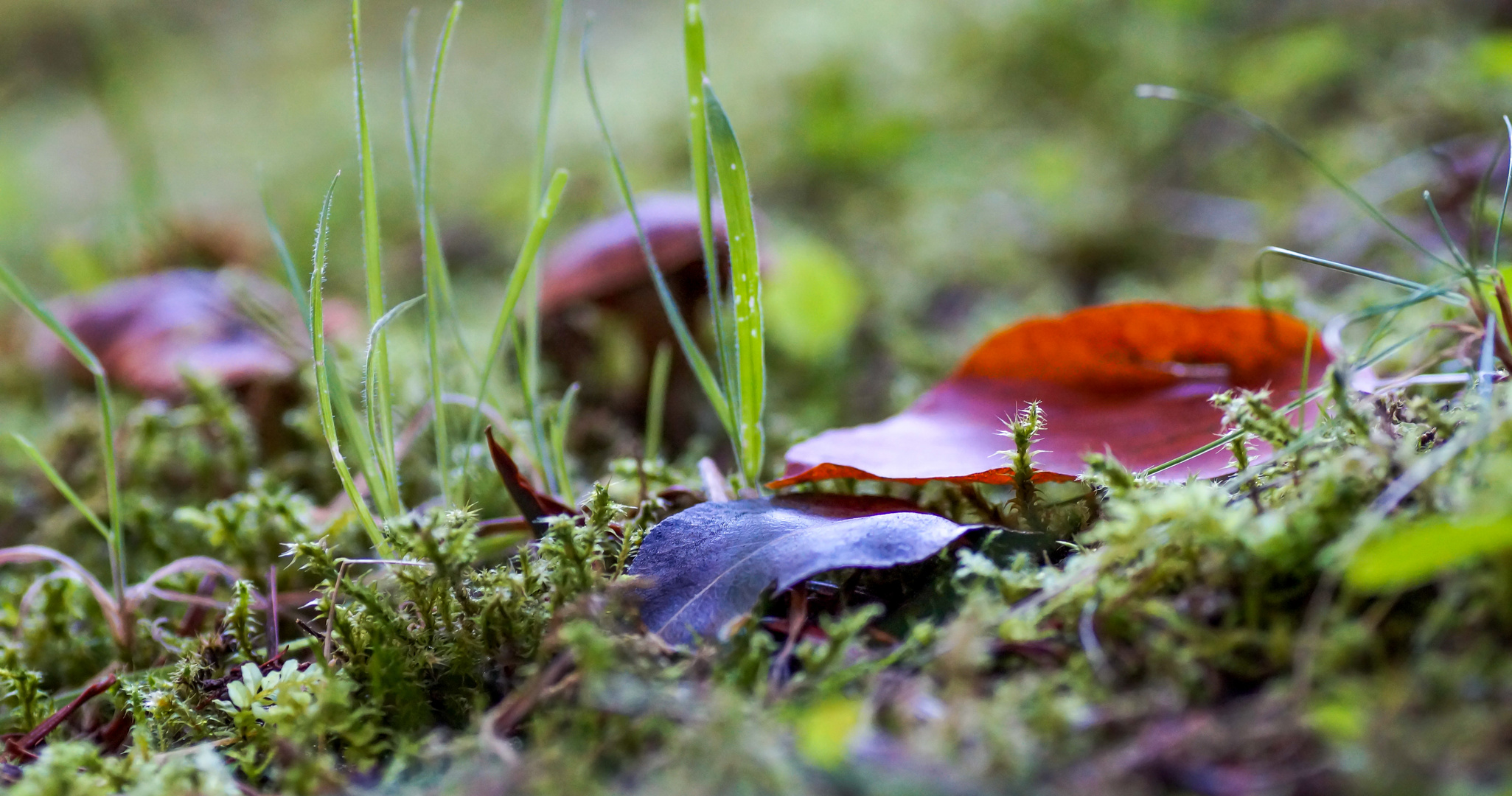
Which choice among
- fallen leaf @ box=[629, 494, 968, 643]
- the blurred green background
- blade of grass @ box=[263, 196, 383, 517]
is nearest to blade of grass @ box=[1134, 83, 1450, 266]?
the blurred green background

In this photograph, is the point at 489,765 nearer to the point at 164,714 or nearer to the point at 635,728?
the point at 635,728

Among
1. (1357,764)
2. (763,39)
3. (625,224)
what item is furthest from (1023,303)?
(763,39)

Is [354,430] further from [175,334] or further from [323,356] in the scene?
[175,334]

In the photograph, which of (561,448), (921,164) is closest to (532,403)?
(561,448)

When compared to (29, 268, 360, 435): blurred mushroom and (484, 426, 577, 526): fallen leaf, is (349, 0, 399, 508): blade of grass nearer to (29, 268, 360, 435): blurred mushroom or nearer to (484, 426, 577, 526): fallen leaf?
(484, 426, 577, 526): fallen leaf

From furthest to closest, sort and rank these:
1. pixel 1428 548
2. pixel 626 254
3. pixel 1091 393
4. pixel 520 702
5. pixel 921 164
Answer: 1. pixel 921 164
2. pixel 626 254
3. pixel 1091 393
4. pixel 520 702
5. pixel 1428 548

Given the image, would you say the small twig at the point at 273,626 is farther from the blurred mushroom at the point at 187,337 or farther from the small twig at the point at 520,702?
the blurred mushroom at the point at 187,337
